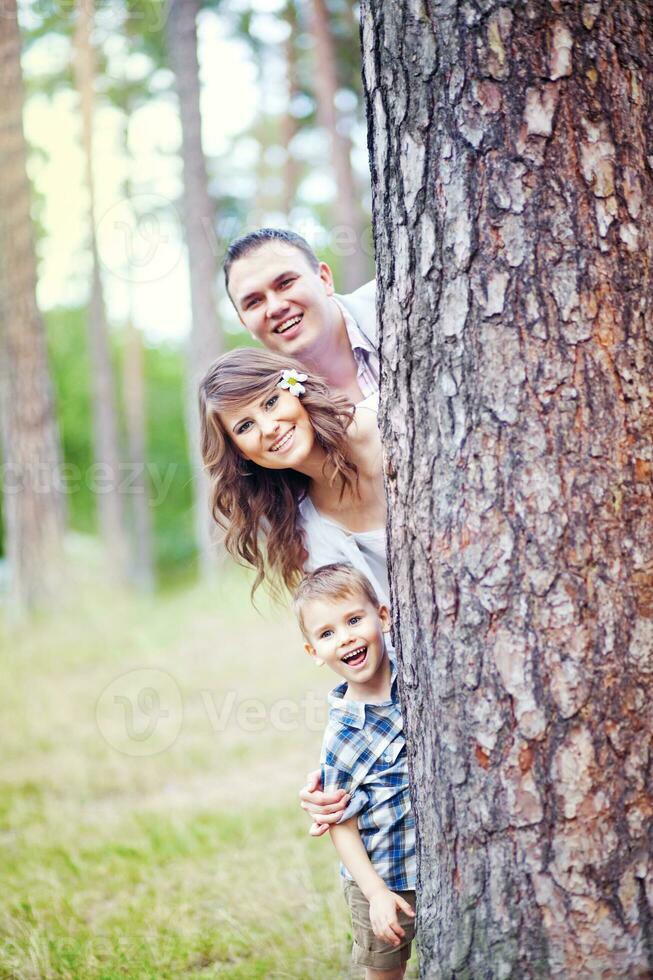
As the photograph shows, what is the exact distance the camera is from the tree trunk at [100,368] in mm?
13391

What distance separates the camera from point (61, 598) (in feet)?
29.0

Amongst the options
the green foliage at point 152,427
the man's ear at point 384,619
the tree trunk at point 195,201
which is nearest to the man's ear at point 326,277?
the man's ear at point 384,619

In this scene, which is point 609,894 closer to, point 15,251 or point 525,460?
point 525,460

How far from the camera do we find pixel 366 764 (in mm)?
2316

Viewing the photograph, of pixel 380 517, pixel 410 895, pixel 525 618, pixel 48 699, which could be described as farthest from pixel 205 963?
pixel 48 699

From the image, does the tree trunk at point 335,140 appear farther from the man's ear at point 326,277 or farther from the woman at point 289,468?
the woman at point 289,468

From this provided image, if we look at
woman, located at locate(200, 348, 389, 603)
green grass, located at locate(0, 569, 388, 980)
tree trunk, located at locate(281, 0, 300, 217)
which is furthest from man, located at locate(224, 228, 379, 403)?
tree trunk, located at locate(281, 0, 300, 217)

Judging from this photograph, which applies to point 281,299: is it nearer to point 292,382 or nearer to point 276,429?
point 292,382

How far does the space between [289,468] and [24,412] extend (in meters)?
6.63

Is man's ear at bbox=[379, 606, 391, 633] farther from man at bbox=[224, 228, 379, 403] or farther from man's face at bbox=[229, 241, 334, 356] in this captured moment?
man's face at bbox=[229, 241, 334, 356]

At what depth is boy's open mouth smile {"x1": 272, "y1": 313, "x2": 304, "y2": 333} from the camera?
2.90m

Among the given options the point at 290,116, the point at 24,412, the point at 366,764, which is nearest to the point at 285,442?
the point at 366,764

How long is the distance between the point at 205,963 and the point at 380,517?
1.51 meters

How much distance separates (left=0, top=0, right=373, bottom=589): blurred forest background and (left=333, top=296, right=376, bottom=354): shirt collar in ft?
13.7
